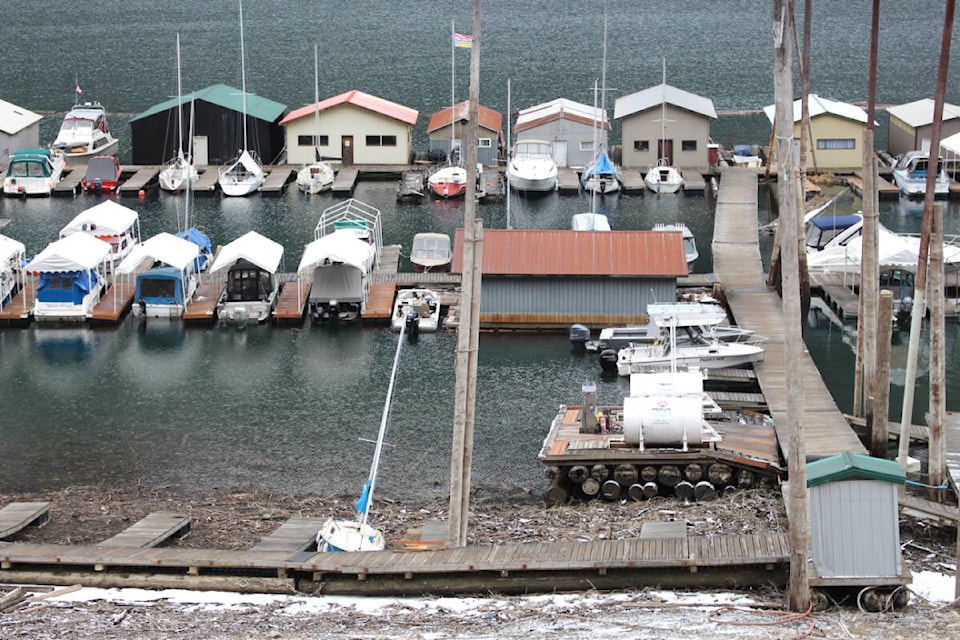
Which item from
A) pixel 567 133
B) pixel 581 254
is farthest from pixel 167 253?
pixel 567 133

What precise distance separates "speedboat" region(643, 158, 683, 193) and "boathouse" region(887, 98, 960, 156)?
12.4 m

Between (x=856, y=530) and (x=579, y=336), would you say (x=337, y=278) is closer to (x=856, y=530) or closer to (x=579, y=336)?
(x=579, y=336)

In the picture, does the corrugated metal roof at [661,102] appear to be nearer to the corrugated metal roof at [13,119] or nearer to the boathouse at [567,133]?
the boathouse at [567,133]

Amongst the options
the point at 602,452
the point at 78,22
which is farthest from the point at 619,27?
the point at 602,452

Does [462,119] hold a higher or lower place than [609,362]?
higher

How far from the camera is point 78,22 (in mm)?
163625

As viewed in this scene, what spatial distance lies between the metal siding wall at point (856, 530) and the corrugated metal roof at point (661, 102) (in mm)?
50164

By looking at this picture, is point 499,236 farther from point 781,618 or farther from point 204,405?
point 781,618

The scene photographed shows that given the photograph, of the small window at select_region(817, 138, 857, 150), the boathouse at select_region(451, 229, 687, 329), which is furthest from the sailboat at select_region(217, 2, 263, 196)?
the small window at select_region(817, 138, 857, 150)

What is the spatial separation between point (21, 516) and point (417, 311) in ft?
68.0

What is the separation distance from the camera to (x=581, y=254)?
157ft

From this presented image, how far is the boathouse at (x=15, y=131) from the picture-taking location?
247 feet

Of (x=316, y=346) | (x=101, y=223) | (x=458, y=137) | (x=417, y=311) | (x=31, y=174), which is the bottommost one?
(x=316, y=346)

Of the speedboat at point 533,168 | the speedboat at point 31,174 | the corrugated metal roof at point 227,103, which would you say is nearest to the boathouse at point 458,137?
the speedboat at point 533,168
